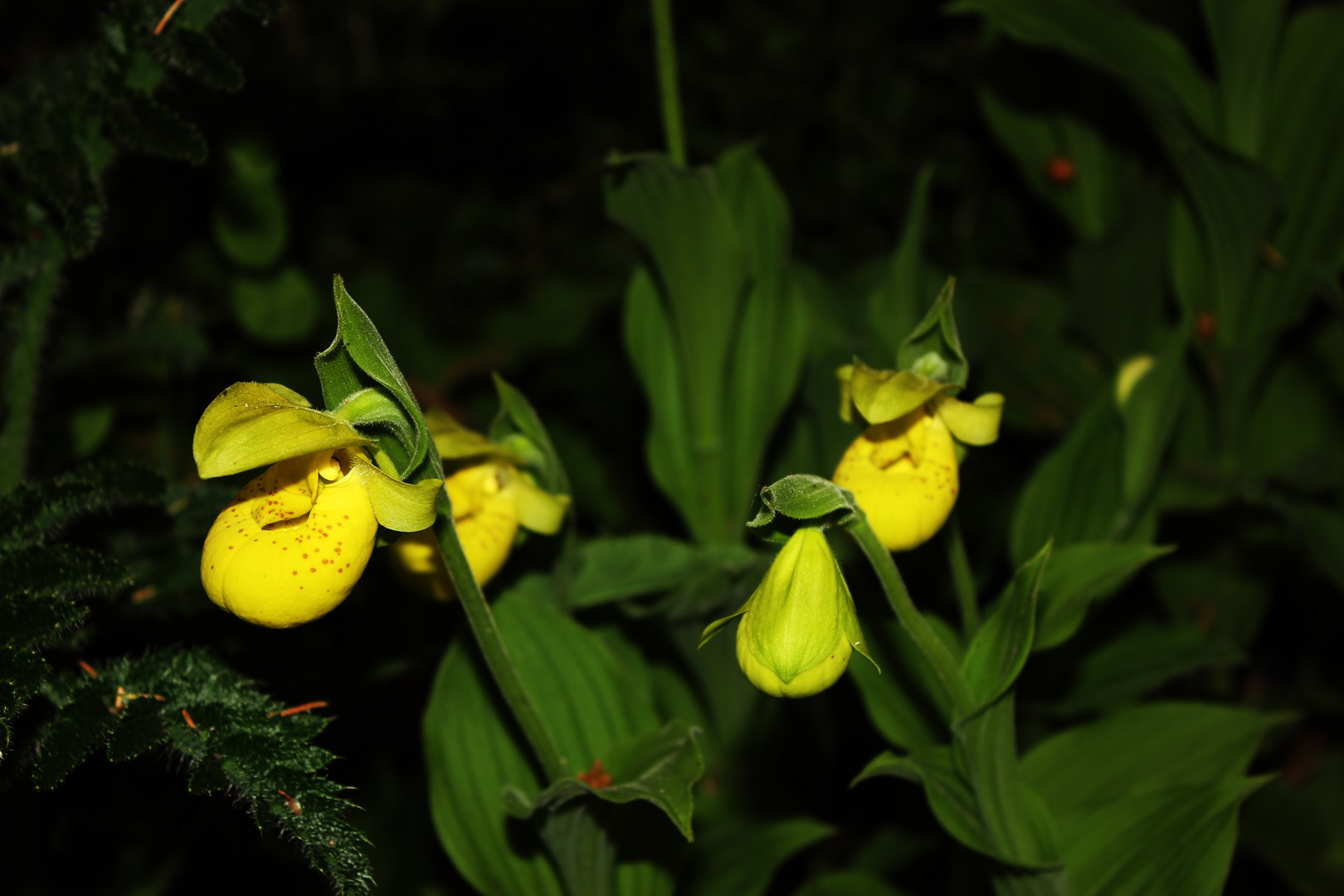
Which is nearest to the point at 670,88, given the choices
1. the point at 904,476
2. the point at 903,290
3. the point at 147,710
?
the point at 903,290

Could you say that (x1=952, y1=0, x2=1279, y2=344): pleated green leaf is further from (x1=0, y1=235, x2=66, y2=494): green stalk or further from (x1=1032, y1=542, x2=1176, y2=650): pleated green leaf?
(x1=0, y1=235, x2=66, y2=494): green stalk

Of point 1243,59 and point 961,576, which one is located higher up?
point 1243,59

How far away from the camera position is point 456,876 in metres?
1.10

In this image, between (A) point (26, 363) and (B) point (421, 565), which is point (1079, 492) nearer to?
(B) point (421, 565)

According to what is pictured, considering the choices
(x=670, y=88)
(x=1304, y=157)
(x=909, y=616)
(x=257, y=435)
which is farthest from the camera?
(x=1304, y=157)

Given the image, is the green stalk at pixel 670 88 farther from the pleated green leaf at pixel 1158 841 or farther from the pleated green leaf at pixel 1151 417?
the pleated green leaf at pixel 1158 841

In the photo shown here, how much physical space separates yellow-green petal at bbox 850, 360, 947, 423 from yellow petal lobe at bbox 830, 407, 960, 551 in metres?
0.04

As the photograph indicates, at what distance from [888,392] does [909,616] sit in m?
0.16

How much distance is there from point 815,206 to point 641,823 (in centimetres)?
118

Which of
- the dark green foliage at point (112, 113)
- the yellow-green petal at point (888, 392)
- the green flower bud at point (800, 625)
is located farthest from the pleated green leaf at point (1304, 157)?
the dark green foliage at point (112, 113)

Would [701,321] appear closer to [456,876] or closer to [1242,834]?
[456,876]

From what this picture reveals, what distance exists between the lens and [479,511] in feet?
2.64

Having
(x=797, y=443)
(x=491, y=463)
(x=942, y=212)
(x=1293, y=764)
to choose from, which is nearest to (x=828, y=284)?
(x=797, y=443)

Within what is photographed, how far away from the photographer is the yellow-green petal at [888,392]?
0.67m
